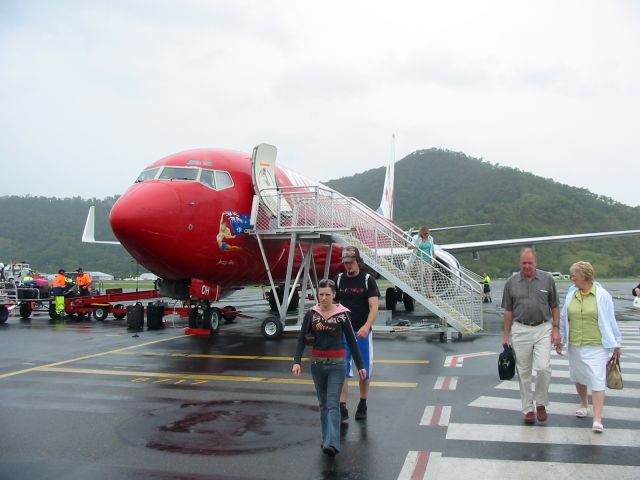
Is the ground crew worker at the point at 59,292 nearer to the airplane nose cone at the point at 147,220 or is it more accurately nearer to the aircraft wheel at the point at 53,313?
the aircraft wheel at the point at 53,313

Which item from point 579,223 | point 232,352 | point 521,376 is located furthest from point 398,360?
point 579,223

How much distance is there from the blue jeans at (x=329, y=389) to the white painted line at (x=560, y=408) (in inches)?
89.9

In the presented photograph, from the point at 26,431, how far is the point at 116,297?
44.1 feet

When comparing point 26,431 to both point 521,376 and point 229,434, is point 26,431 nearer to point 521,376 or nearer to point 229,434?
point 229,434

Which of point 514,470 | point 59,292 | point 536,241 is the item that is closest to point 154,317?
point 59,292

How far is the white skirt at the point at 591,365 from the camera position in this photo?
571 cm

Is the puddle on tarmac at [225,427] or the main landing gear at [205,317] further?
the main landing gear at [205,317]

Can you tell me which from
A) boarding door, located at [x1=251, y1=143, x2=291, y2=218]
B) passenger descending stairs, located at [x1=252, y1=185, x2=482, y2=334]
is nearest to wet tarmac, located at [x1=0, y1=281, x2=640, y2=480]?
passenger descending stairs, located at [x1=252, y1=185, x2=482, y2=334]

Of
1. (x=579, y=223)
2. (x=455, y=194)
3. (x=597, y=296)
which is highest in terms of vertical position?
(x=455, y=194)

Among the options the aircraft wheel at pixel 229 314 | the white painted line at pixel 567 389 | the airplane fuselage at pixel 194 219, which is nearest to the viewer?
the white painted line at pixel 567 389

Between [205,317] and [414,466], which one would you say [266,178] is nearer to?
[205,317]

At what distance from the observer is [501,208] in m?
86.8

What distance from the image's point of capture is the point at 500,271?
7200 centimetres

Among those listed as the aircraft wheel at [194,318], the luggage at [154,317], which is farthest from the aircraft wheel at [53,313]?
the aircraft wheel at [194,318]
